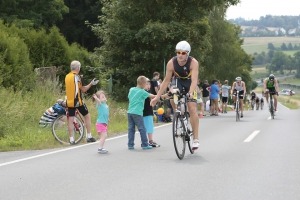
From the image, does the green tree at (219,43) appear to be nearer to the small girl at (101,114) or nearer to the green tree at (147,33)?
the green tree at (147,33)

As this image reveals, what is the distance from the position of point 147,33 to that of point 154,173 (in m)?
23.4

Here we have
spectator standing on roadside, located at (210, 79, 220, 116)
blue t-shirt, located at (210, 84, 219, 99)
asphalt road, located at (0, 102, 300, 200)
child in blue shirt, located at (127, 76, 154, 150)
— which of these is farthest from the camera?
blue t-shirt, located at (210, 84, 219, 99)

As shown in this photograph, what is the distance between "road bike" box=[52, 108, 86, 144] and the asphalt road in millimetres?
637

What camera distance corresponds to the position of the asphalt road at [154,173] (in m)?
7.22

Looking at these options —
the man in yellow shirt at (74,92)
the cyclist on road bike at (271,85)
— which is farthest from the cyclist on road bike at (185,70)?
the cyclist on road bike at (271,85)

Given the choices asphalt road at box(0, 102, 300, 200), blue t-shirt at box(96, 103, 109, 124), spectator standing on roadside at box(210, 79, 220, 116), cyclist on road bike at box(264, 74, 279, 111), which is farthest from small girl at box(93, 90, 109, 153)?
spectator standing on roadside at box(210, 79, 220, 116)

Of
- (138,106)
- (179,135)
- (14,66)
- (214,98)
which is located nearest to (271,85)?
(214,98)

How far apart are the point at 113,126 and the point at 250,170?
9835 mm

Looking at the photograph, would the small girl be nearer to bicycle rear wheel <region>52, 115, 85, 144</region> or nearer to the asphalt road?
the asphalt road

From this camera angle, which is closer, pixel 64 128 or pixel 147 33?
pixel 64 128

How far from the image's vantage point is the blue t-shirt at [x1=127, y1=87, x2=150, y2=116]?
39.0 ft

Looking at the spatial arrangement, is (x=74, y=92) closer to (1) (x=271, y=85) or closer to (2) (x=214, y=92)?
(1) (x=271, y=85)

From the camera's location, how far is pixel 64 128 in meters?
13.7

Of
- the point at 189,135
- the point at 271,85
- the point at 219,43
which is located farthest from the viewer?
the point at 219,43
